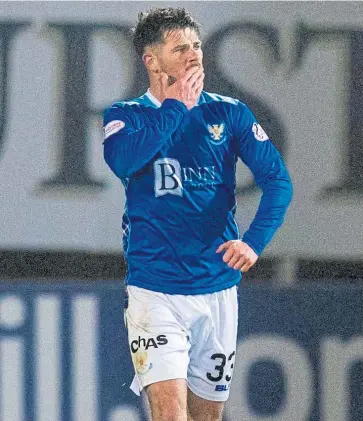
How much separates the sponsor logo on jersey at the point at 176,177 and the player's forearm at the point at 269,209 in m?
0.19

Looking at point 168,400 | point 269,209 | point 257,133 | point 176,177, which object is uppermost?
point 257,133

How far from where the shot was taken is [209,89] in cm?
382

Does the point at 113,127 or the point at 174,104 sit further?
the point at 113,127

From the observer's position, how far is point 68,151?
12.6 ft

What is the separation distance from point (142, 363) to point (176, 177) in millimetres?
596

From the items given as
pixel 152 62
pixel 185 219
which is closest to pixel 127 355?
pixel 185 219

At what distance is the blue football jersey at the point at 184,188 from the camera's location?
3158mm

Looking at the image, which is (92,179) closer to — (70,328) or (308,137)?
(70,328)

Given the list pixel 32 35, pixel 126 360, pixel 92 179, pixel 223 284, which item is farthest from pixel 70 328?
pixel 32 35

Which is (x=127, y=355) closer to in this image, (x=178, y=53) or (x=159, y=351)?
(x=159, y=351)

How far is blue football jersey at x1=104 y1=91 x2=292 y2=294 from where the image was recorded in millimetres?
3158

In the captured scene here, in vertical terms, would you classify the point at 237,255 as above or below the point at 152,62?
below

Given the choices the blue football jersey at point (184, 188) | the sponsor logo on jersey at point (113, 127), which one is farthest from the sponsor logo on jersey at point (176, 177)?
the sponsor logo on jersey at point (113, 127)

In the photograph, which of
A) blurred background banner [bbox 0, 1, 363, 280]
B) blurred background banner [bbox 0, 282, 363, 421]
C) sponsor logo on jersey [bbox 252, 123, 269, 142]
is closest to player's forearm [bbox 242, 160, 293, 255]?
sponsor logo on jersey [bbox 252, 123, 269, 142]
